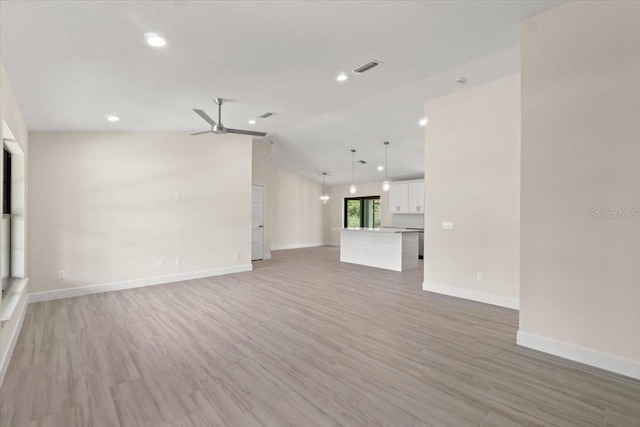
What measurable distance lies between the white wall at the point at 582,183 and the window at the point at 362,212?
8.44 meters

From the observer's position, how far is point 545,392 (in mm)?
2113

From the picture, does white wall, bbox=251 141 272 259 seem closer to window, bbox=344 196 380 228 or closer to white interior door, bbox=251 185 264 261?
white interior door, bbox=251 185 264 261

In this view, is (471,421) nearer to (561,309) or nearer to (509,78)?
(561,309)

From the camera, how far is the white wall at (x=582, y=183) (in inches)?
90.4

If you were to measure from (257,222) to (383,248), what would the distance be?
366 centimetres

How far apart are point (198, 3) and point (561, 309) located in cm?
378

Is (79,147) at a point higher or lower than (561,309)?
higher

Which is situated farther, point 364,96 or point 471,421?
point 364,96

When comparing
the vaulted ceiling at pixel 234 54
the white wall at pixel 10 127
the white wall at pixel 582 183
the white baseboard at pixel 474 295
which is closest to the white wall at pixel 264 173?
the vaulted ceiling at pixel 234 54

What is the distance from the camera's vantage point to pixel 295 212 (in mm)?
11492

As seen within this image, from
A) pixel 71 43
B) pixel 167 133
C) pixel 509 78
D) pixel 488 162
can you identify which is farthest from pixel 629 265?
pixel 167 133

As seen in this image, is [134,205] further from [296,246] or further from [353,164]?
[296,246]

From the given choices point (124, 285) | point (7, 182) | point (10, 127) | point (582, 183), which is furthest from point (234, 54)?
point (124, 285)

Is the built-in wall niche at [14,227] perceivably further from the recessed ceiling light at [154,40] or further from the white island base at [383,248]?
the white island base at [383,248]
